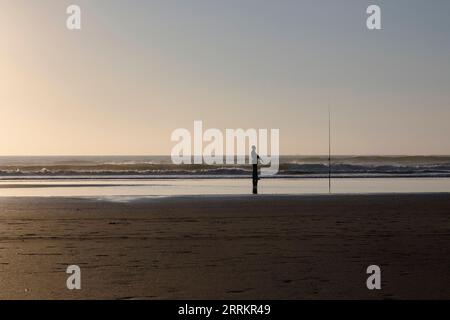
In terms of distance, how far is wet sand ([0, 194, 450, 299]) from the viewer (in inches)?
288

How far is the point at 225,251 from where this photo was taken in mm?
9992

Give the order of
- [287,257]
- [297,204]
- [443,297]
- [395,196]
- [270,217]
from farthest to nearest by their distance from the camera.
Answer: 1. [395,196]
2. [297,204]
3. [270,217]
4. [287,257]
5. [443,297]

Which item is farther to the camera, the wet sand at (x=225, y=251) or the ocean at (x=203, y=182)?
the ocean at (x=203, y=182)

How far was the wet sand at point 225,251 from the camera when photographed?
731 cm

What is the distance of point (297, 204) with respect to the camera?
18.8 m

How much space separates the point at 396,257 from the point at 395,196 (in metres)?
13.5

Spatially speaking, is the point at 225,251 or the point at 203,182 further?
the point at 203,182

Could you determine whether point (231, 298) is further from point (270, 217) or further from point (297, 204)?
point (297, 204)

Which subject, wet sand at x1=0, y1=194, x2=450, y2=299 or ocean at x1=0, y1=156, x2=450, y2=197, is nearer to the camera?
wet sand at x1=0, y1=194, x2=450, y2=299
